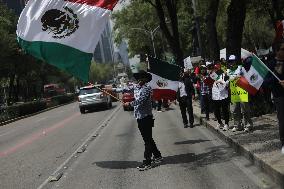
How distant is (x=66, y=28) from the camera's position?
39.2 ft

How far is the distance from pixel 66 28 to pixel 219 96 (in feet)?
14.7

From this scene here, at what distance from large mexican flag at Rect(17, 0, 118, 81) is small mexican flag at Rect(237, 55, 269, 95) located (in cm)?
337

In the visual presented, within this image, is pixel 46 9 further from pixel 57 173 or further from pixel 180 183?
pixel 180 183

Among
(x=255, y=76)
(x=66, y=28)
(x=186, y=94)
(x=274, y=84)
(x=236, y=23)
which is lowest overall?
(x=186, y=94)

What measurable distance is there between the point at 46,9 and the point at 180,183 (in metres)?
5.09

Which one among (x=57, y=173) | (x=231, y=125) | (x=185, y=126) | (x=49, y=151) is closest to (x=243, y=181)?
(x=57, y=173)

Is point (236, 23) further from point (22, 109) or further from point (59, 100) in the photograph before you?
point (59, 100)

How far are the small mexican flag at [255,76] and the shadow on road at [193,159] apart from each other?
1.54 m

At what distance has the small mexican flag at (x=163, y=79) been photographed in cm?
1355

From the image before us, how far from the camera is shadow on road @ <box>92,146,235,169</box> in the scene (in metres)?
11.0

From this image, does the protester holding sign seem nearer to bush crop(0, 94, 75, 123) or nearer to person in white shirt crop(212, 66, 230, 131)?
person in white shirt crop(212, 66, 230, 131)

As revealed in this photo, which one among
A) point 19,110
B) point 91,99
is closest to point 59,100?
point 19,110

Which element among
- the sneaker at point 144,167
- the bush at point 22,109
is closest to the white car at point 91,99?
the bush at point 22,109

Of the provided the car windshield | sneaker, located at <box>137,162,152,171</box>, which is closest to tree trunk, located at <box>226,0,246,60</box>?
sneaker, located at <box>137,162,152,171</box>
